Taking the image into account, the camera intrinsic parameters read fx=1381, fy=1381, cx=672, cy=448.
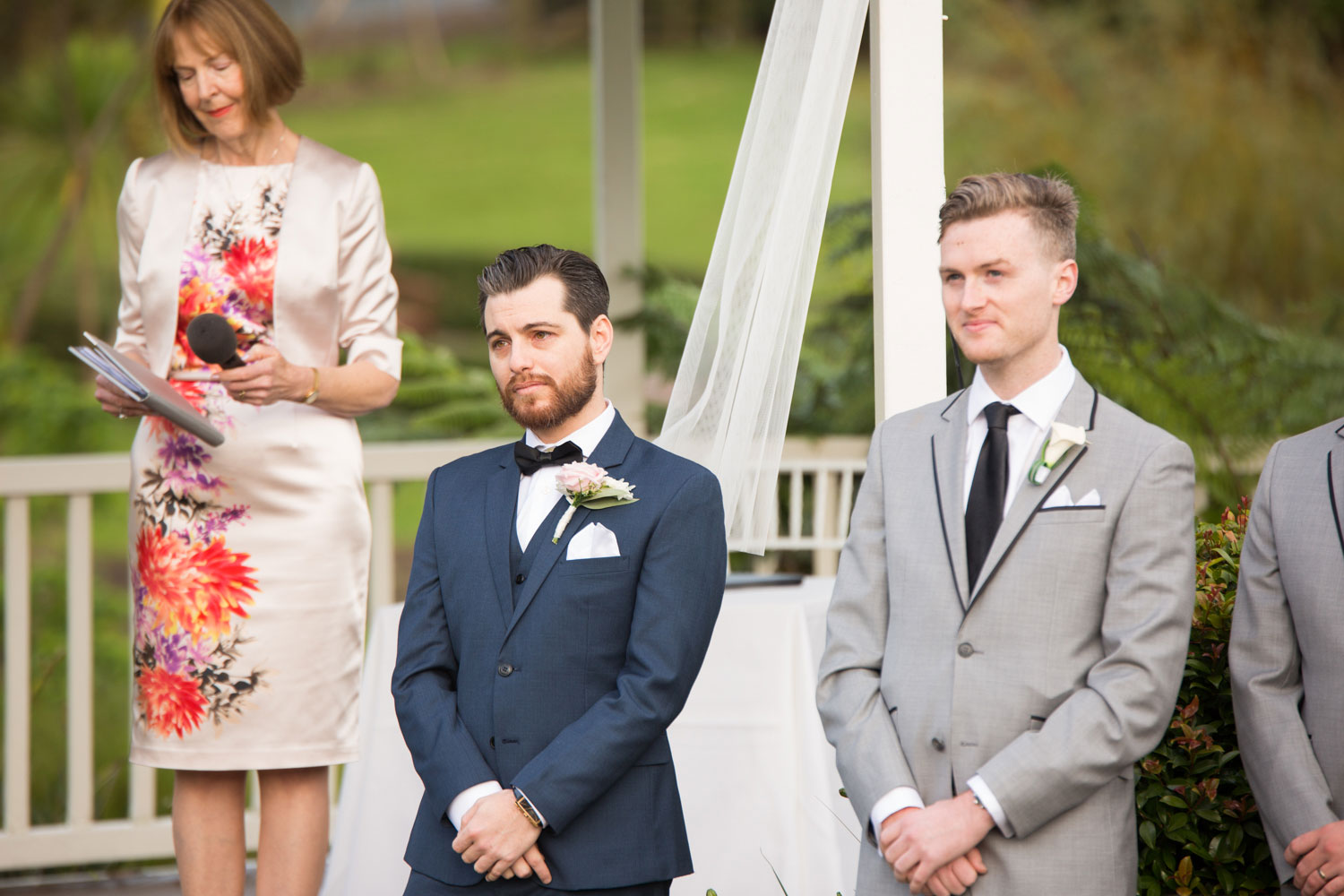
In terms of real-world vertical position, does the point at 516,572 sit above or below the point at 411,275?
below

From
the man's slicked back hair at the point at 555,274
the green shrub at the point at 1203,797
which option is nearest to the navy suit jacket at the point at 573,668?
the man's slicked back hair at the point at 555,274

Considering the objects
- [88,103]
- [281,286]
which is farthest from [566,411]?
[88,103]

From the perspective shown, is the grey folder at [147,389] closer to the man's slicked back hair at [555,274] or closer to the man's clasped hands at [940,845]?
the man's slicked back hair at [555,274]

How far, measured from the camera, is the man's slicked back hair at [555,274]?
7.50ft

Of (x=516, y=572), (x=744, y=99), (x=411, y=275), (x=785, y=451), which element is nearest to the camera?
(x=516, y=572)

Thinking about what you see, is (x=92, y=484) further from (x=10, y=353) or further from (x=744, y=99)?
(x=744, y=99)

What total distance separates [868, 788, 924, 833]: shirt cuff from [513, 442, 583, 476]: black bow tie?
2.42ft

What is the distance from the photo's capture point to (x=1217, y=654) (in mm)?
2547

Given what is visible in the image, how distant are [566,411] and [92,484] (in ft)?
8.31

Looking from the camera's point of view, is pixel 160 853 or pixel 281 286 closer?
pixel 281 286

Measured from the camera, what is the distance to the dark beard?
2256 mm

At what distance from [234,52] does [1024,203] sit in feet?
5.47

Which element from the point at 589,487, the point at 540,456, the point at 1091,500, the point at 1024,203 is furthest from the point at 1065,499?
the point at 540,456

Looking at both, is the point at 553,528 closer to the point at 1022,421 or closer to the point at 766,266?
the point at 766,266
